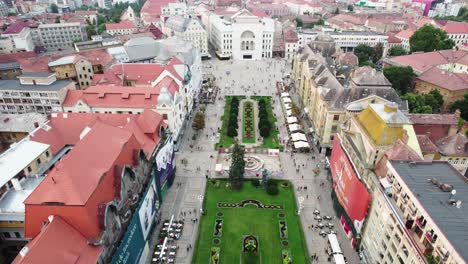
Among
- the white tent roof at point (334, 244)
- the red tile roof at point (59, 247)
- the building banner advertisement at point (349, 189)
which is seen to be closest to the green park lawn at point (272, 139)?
the building banner advertisement at point (349, 189)

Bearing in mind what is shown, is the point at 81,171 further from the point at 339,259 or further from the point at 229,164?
the point at 339,259

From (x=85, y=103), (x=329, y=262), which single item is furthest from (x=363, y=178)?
(x=85, y=103)

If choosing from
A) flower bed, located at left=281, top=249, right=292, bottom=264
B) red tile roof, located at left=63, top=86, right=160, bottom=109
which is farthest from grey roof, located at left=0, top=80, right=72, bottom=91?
flower bed, located at left=281, top=249, right=292, bottom=264

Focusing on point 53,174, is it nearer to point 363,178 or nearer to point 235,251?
point 235,251

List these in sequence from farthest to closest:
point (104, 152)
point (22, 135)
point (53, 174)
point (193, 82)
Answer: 1. point (193, 82)
2. point (22, 135)
3. point (104, 152)
4. point (53, 174)

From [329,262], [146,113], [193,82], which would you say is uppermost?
[146,113]

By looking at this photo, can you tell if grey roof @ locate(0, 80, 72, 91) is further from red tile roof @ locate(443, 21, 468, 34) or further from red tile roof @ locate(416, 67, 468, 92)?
red tile roof @ locate(443, 21, 468, 34)
